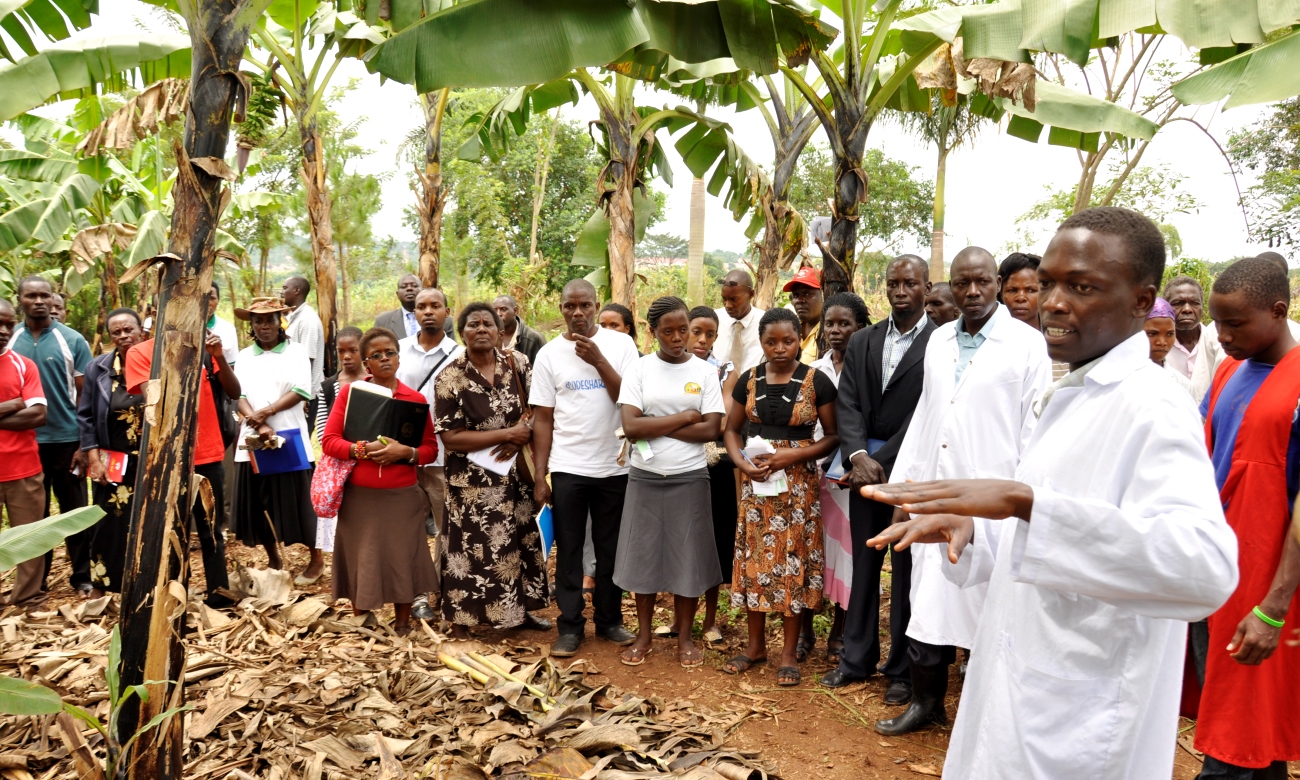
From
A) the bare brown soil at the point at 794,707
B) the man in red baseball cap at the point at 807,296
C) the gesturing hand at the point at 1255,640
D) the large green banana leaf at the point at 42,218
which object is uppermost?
the large green banana leaf at the point at 42,218

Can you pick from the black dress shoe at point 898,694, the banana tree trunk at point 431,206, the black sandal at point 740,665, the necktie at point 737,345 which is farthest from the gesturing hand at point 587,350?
the banana tree trunk at point 431,206

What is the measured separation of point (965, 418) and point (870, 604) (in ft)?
4.30

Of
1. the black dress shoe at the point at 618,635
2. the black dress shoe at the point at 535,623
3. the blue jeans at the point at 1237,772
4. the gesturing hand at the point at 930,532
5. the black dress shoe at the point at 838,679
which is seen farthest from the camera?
the black dress shoe at the point at 535,623

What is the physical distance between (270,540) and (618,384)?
2.99m

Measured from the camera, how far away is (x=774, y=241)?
858cm

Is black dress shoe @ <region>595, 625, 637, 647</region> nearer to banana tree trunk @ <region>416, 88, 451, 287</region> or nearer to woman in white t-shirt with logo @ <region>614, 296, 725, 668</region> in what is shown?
woman in white t-shirt with logo @ <region>614, 296, 725, 668</region>

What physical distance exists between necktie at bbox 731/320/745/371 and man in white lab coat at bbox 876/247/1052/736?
2.27m

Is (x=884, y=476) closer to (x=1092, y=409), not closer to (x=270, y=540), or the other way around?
(x=1092, y=409)

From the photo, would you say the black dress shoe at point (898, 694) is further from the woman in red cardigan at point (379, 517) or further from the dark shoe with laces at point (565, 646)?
the woman in red cardigan at point (379, 517)

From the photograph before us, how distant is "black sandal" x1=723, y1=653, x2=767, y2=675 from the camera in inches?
194

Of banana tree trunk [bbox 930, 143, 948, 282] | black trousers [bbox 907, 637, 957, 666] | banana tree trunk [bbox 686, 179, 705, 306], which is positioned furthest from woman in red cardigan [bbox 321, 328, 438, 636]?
banana tree trunk [bbox 930, 143, 948, 282]

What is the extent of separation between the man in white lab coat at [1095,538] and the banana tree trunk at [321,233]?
698 cm

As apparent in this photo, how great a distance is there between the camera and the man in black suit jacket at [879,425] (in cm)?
461

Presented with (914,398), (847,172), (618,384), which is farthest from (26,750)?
(847,172)
